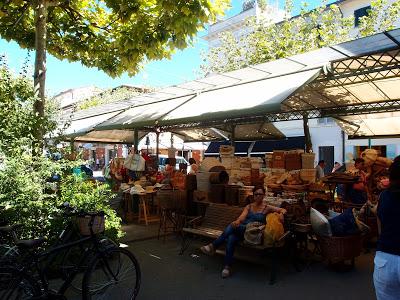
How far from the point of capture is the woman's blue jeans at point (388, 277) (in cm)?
261

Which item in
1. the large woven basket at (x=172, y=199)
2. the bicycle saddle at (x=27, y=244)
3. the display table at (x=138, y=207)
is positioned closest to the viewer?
the bicycle saddle at (x=27, y=244)

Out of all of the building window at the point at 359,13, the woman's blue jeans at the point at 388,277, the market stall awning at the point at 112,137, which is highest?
the building window at the point at 359,13

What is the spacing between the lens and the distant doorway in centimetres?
2413

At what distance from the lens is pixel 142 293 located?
15.9ft

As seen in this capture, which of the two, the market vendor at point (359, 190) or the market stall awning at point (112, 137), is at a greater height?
the market stall awning at point (112, 137)

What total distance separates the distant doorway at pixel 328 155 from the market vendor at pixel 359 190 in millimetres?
16663

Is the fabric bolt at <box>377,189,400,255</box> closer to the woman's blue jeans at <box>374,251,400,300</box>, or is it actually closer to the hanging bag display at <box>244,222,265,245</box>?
the woman's blue jeans at <box>374,251,400,300</box>


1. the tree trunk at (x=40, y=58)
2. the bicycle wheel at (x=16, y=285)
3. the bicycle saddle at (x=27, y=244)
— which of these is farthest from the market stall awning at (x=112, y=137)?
the bicycle wheel at (x=16, y=285)

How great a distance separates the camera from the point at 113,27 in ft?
25.1

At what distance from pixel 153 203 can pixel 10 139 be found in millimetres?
5138

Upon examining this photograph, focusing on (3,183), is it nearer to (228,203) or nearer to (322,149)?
(228,203)

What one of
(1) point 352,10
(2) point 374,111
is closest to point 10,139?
(2) point 374,111

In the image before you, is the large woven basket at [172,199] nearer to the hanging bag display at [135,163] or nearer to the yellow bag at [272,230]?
the yellow bag at [272,230]

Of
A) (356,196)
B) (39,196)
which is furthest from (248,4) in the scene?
(39,196)
